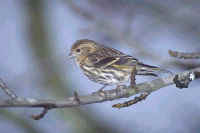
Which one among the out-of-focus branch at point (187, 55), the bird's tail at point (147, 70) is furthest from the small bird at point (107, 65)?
the out-of-focus branch at point (187, 55)

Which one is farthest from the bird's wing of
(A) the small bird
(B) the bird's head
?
(B) the bird's head

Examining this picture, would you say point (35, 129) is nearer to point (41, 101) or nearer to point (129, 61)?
point (129, 61)

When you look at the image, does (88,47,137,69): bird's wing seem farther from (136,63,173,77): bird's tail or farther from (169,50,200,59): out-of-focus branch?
(169,50,200,59): out-of-focus branch

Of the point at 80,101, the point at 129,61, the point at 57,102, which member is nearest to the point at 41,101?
the point at 57,102

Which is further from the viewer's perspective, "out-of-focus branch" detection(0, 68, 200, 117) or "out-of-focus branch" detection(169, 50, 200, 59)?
"out-of-focus branch" detection(169, 50, 200, 59)

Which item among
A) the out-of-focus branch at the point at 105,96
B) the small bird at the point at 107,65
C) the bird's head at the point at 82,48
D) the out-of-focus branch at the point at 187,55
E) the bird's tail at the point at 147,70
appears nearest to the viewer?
the out-of-focus branch at the point at 105,96

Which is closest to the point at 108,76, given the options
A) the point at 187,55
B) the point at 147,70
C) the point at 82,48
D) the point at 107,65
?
the point at 107,65

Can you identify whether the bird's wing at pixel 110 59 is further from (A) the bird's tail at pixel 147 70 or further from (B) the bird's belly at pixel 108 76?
(A) the bird's tail at pixel 147 70
